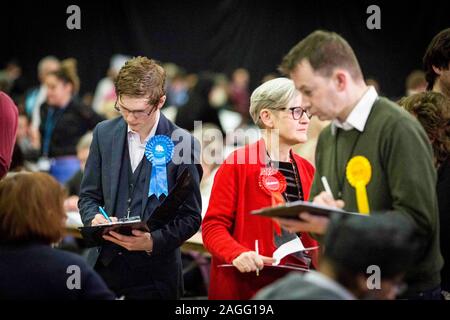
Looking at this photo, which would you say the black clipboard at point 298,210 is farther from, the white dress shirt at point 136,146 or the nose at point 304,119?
the white dress shirt at point 136,146

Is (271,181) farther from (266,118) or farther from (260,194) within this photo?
(266,118)

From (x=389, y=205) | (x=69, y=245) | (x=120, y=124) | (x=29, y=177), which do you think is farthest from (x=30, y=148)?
(x=389, y=205)

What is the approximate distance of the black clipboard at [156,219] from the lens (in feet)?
11.0

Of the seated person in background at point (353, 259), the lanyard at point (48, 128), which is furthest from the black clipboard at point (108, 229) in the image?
the lanyard at point (48, 128)

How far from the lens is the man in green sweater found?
272 centimetres

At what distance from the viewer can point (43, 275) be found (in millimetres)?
2883

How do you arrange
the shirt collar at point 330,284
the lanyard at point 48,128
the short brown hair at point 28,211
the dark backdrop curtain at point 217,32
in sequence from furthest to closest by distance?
the dark backdrop curtain at point 217,32 → the lanyard at point 48,128 → the short brown hair at point 28,211 → the shirt collar at point 330,284

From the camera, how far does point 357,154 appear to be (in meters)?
2.88

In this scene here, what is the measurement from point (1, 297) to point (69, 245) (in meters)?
3.35

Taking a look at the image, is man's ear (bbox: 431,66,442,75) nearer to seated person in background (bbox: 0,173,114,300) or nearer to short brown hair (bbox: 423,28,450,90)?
short brown hair (bbox: 423,28,450,90)

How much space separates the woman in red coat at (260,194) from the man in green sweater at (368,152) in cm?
62

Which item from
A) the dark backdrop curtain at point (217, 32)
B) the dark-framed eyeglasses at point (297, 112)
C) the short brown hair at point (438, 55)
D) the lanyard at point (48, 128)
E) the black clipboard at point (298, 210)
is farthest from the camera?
the dark backdrop curtain at point (217, 32)

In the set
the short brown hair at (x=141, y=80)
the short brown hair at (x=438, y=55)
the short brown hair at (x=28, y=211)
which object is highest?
the short brown hair at (x=438, y=55)

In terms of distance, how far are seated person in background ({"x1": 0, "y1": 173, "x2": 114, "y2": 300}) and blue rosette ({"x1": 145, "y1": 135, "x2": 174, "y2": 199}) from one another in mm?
659
